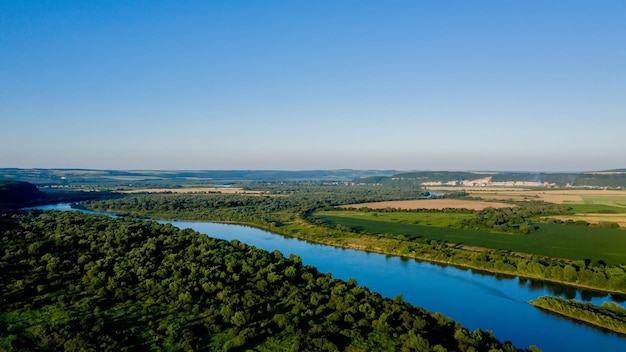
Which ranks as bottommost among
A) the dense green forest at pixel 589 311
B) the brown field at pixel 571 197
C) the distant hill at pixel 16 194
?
the dense green forest at pixel 589 311

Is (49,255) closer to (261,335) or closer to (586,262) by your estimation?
(261,335)

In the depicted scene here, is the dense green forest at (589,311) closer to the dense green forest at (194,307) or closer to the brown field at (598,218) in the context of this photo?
the dense green forest at (194,307)

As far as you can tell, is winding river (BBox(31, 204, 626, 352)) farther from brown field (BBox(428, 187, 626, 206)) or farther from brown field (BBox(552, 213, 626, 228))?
brown field (BBox(428, 187, 626, 206))

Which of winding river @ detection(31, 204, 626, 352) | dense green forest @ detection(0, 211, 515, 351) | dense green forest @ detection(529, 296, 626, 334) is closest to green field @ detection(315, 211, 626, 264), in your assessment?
winding river @ detection(31, 204, 626, 352)

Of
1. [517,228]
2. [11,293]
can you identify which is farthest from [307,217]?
[11,293]

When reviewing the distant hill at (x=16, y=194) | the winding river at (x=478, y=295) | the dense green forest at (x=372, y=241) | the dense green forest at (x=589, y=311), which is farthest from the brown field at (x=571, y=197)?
the distant hill at (x=16, y=194)

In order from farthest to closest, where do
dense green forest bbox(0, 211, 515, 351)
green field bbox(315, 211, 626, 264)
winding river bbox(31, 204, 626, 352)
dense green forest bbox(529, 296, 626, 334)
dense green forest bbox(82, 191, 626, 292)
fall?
green field bbox(315, 211, 626, 264) → dense green forest bbox(82, 191, 626, 292) → dense green forest bbox(529, 296, 626, 334) → winding river bbox(31, 204, 626, 352) → dense green forest bbox(0, 211, 515, 351)
